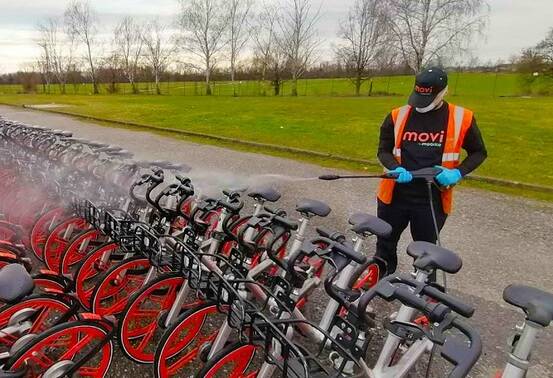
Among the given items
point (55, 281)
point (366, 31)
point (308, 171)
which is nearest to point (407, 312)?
point (55, 281)

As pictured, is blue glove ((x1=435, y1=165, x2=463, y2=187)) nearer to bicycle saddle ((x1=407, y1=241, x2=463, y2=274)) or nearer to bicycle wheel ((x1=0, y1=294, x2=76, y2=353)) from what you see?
bicycle saddle ((x1=407, y1=241, x2=463, y2=274))

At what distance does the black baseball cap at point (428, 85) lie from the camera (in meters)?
2.87

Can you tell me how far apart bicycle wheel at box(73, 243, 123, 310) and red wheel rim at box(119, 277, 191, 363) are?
447 mm

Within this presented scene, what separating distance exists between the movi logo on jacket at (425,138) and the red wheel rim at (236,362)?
1.88 m

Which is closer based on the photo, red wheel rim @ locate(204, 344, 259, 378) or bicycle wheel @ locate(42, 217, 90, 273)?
red wheel rim @ locate(204, 344, 259, 378)

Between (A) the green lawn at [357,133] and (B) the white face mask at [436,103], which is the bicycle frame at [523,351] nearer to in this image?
(B) the white face mask at [436,103]

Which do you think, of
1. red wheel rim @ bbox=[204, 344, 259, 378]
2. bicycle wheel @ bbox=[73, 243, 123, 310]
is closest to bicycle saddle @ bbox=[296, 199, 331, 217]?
red wheel rim @ bbox=[204, 344, 259, 378]

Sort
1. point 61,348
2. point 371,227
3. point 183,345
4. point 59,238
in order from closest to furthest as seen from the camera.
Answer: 1. point 61,348
2. point 183,345
3. point 371,227
4. point 59,238

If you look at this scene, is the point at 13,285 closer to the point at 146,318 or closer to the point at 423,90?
the point at 146,318

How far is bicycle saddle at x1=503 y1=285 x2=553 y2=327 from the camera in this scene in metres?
1.52

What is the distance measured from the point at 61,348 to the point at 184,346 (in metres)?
0.69

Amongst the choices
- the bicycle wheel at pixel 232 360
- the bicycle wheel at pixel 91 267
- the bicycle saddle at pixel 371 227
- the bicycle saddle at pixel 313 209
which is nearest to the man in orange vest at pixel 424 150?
the bicycle saddle at pixel 371 227

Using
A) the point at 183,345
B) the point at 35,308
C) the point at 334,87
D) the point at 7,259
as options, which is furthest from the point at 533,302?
the point at 334,87

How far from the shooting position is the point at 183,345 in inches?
102
